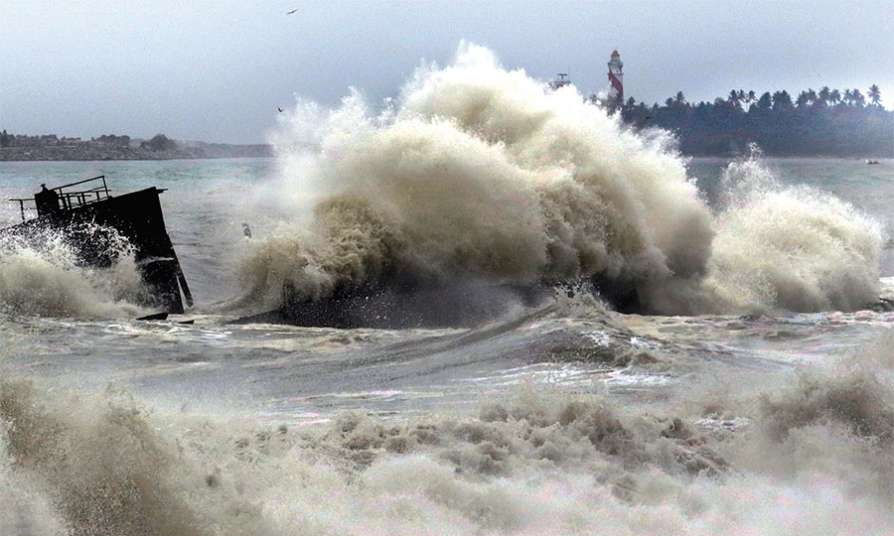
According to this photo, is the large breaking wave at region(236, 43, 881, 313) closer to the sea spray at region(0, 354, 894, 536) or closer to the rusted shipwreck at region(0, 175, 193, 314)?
the rusted shipwreck at region(0, 175, 193, 314)

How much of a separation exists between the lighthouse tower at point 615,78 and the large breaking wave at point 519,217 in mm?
97810

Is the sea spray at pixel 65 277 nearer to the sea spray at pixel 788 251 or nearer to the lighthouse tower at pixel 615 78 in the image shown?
the sea spray at pixel 788 251

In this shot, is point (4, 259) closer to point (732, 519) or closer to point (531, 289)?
point (531, 289)

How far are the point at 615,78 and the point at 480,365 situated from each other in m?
113

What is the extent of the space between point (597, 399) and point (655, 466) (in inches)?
43.6

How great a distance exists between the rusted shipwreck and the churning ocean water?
0.53m

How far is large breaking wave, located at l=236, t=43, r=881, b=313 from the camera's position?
16984 mm

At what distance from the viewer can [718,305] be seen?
59.2ft

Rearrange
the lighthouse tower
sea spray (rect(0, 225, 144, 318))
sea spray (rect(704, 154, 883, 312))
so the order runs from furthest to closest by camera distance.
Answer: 1. the lighthouse tower
2. sea spray (rect(704, 154, 883, 312))
3. sea spray (rect(0, 225, 144, 318))

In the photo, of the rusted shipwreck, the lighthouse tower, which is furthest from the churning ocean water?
the lighthouse tower

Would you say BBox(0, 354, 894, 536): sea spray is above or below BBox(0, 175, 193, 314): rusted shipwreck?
below

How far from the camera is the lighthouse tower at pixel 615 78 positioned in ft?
384

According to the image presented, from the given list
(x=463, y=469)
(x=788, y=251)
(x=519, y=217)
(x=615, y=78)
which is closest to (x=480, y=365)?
(x=463, y=469)

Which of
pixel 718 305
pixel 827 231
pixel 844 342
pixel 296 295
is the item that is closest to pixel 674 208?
pixel 718 305
